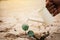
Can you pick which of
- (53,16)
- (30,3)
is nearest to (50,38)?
(53,16)

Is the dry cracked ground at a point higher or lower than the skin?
lower

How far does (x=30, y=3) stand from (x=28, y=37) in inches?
51.9

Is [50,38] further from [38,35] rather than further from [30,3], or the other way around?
[30,3]

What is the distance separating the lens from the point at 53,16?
4.82ft

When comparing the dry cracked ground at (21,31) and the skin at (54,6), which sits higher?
the skin at (54,6)

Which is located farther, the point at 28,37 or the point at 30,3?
the point at 30,3

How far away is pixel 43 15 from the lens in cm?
178

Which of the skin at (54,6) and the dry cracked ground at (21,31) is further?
the skin at (54,6)

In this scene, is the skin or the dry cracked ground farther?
the skin

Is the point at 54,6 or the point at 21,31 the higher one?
the point at 54,6

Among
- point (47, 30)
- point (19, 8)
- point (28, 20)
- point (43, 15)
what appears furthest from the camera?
point (19, 8)

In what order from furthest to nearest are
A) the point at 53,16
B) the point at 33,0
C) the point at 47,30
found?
the point at 33,0 < the point at 53,16 < the point at 47,30

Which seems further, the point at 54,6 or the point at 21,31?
the point at 54,6

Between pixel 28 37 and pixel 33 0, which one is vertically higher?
pixel 33 0
